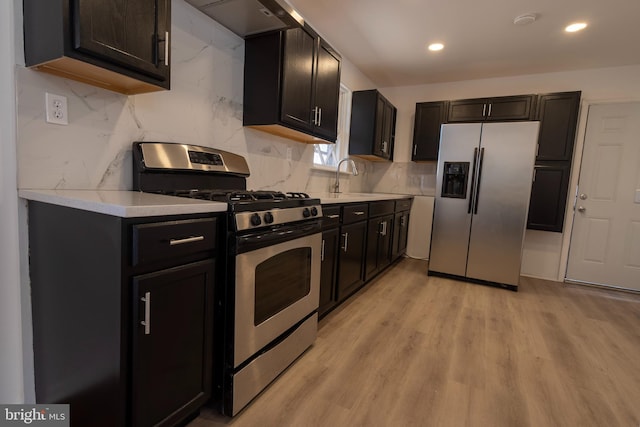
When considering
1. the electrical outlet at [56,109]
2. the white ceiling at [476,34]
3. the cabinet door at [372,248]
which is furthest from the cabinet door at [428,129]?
the electrical outlet at [56,109]

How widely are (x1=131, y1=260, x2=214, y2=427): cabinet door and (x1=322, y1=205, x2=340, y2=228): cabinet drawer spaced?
0.97 m

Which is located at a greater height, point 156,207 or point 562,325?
point 156,207

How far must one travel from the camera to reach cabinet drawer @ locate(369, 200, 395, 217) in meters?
2.85

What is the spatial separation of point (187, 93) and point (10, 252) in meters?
1.13

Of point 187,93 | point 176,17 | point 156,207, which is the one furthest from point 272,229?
point 176,17

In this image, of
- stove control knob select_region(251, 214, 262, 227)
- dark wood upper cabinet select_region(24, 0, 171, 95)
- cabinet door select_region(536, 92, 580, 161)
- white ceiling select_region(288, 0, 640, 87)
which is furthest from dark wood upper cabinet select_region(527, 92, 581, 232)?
dark wood upper cabinet select_region(24, 0, 171, 95)

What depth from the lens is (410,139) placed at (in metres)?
4.51

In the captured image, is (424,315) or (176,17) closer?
(176,17)

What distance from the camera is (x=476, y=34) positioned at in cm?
287

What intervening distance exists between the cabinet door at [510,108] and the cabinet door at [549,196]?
62 centimetres

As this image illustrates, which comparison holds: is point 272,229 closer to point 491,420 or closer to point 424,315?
point 491,420

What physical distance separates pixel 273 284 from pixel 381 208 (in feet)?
5.99

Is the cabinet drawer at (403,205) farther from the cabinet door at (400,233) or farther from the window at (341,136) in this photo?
the window at (341,136)

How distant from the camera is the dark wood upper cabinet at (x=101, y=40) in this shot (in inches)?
41.5
